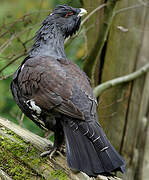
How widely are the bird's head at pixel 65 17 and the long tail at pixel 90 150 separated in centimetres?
116

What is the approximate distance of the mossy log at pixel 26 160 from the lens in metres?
3.35

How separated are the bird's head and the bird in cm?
34

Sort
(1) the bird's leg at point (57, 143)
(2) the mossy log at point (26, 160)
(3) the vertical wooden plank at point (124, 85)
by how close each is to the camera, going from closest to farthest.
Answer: (2) the mossy log at point (26, 160), (1) the bird's leg at point (57, 143), (3) the vertical wooden plank at point (124, 85)

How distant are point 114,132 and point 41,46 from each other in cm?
161

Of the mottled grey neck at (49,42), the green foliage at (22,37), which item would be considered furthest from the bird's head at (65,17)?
the green foliage at (22,37)

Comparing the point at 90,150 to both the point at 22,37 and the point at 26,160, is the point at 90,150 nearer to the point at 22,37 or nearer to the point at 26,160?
the point at 26,160

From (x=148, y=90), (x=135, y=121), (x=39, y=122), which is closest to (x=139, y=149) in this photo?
(x=135, y=121)

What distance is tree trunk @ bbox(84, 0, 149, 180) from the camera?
4656mm

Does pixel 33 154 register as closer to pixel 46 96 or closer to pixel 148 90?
pixel 46 96

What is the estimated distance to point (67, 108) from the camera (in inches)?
132

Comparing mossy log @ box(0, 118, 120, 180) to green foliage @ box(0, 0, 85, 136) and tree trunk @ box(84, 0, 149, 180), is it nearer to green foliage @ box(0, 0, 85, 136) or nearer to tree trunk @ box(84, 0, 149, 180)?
green foliage @ box(0, 0, 85, 136)

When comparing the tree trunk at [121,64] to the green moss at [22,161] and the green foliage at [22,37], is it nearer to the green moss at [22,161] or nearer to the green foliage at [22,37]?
the green foliage at [22,37]

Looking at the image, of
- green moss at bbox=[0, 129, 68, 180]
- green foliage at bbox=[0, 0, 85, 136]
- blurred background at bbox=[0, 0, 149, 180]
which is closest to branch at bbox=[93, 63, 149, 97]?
blurred background at bbox=[0, 0, 149, 180]

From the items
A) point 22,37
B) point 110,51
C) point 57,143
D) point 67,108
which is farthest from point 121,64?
point 67,108
